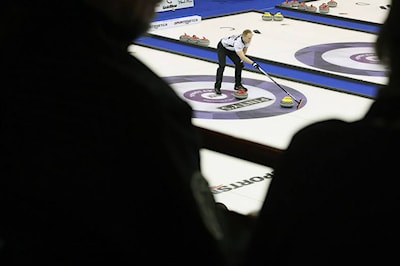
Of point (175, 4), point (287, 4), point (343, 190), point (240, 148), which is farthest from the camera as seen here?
point (287, 4)

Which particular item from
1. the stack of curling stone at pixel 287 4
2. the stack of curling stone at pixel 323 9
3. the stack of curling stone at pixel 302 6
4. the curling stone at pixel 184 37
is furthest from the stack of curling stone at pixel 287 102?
the stack of curling stone at pixel 287 4

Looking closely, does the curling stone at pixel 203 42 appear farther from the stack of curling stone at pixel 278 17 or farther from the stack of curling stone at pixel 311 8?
the stack of curling stone at pixel 311 8

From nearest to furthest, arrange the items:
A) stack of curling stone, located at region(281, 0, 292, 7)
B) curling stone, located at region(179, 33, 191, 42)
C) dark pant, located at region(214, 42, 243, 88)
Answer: dark pant, located at region(214, 42, 243, 88) < curling stone, located at region(179, 33, 191, 42) < stack of curling stone, located at region(281, 0, 292, 7)

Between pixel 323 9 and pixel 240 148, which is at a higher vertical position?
pixel 240 148

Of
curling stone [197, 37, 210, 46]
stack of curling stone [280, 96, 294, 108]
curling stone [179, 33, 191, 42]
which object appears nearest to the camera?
stack of curling stone [280, 96, 294, 108]

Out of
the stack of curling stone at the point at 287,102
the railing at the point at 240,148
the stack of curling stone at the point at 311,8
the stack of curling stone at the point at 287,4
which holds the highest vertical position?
the railing at the point at 240,148

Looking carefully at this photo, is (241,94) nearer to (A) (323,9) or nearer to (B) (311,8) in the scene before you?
(A) (323,9)

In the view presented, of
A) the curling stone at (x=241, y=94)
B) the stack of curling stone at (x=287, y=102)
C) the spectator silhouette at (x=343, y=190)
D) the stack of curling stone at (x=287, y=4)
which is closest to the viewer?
the spectator silhouette at (x=343, y=190)

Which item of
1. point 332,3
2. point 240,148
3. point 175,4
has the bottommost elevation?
point 332,3

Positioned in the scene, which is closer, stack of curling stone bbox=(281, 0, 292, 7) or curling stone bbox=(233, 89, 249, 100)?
curling stone bbox=(233, 89, 249, 100)

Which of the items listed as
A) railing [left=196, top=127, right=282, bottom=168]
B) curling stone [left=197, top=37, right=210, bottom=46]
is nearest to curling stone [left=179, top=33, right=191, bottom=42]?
curling stone [left=197, top=37, right=210, bottom=46]

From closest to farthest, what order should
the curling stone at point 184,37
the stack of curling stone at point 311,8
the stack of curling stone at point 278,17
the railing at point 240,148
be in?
the railing at point 240,148 < the curling stone at point 184,37 < the stack of curling stone at point 278,17 < the stack of curling stone at point 311,8

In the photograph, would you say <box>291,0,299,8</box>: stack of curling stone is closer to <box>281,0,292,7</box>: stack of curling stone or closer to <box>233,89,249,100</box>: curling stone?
<box>281,0,292,7</box>: stack of curling stone

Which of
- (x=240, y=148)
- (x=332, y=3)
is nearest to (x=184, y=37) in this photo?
(x=332, y=3)
